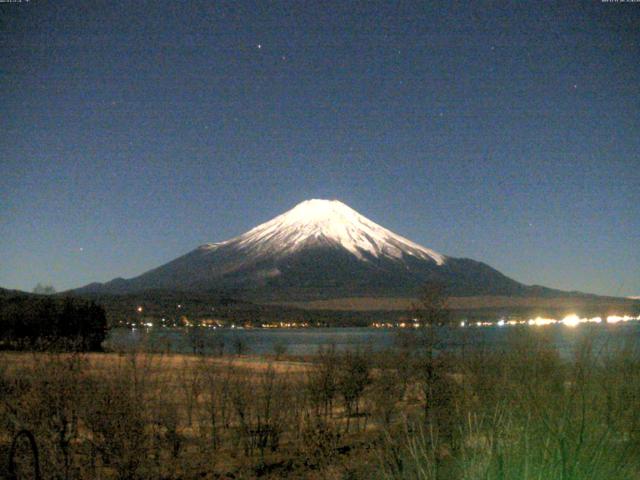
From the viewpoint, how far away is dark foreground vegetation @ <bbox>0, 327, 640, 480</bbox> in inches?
161

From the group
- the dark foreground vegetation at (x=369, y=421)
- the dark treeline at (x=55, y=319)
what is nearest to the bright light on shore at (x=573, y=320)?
the dark foreground vegetation at (x=369, y=421)

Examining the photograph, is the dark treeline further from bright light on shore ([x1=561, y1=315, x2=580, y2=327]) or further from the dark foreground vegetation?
bright light on shore ([x1=561, y1=315, x2=580, y2=327])

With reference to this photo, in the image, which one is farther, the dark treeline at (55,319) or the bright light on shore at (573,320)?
the dark treeline at (55,319)

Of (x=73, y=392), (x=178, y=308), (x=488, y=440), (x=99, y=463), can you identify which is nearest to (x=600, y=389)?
(x=488, y=440)

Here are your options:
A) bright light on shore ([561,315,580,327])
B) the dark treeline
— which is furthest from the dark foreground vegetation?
the dark treeline

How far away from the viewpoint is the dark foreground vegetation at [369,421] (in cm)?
408

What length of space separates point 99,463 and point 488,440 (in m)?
9.53

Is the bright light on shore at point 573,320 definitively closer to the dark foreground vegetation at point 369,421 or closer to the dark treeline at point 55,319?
the dark foreground vegetation at point 369,421

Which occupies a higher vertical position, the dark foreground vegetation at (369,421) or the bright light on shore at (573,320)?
the bright light on shore at (573,320)

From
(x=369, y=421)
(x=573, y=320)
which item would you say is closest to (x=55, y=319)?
(x=369, y=421)

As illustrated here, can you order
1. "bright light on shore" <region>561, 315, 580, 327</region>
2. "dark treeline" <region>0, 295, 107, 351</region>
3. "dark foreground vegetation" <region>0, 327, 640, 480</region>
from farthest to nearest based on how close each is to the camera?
1. "dark treeline" <region>0, 295, 107, 351</region>
2. "bright light on shore" <region>561, 315, 580, 327</region>
3. "dark foreground vegetation" <region>0, 327, 640, 480</region>

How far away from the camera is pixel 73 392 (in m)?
10.4

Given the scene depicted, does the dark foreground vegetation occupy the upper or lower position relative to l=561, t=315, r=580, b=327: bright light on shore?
lower

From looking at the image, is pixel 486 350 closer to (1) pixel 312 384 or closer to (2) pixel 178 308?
(1) pixel 312 384
